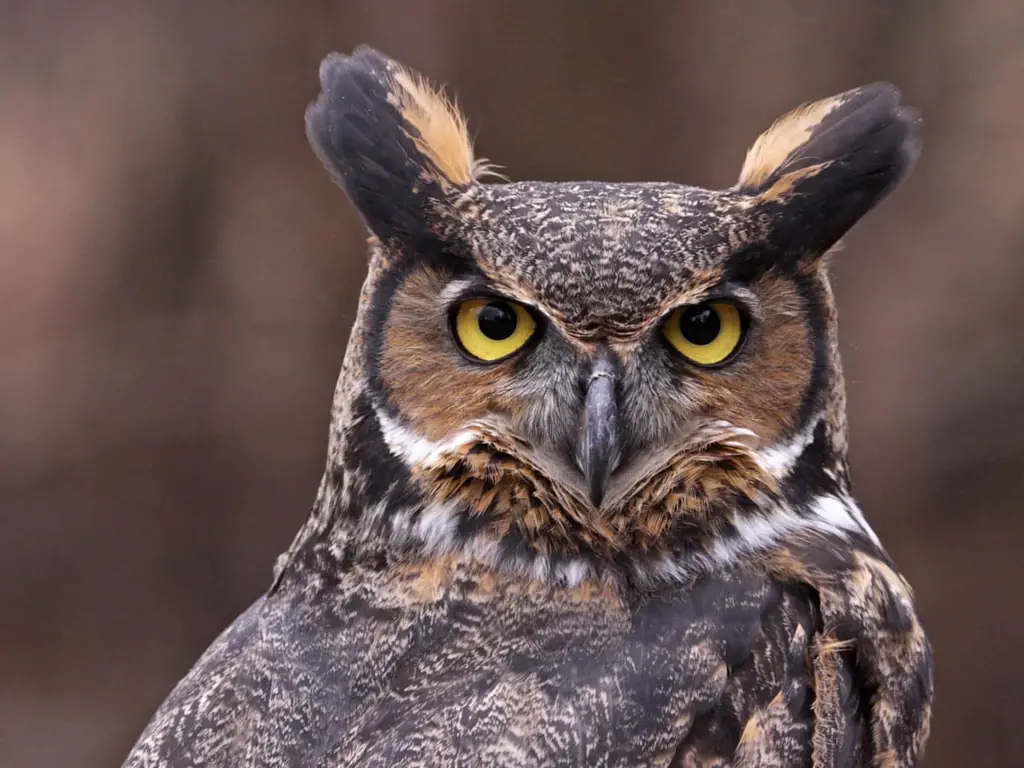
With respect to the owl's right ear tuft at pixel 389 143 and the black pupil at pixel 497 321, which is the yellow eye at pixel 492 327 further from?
the owl's right ear tuft at pixel 389 143

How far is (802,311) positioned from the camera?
5.19 feet

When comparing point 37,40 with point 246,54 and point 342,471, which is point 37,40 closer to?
point 246,54

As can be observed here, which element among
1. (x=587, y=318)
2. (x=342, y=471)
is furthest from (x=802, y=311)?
(x=342, y=471)

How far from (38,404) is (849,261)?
2.28 meters

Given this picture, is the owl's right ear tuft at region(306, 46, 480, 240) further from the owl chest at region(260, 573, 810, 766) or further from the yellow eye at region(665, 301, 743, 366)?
the owl chest at region(260, 573, 810, 766)

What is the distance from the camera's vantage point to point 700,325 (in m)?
1.51

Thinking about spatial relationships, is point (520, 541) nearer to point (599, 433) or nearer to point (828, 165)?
point (599, 433)

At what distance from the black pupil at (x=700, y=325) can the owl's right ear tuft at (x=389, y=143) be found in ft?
1.07

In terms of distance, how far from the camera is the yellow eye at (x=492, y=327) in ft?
4.94

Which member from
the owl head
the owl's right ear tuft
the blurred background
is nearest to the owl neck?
the owl head

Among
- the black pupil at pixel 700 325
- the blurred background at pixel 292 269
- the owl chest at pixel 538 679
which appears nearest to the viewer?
the owl chest at pixel 538 679

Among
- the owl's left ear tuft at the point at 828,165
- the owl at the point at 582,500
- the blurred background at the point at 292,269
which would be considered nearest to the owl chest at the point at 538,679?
the owl at the point at 582,500

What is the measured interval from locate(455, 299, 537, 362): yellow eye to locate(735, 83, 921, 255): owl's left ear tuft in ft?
1.05

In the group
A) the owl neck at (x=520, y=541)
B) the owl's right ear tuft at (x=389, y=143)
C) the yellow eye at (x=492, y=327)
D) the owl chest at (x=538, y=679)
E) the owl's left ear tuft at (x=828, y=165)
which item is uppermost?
the owl's right ear tuft at (x=389, y=143)
